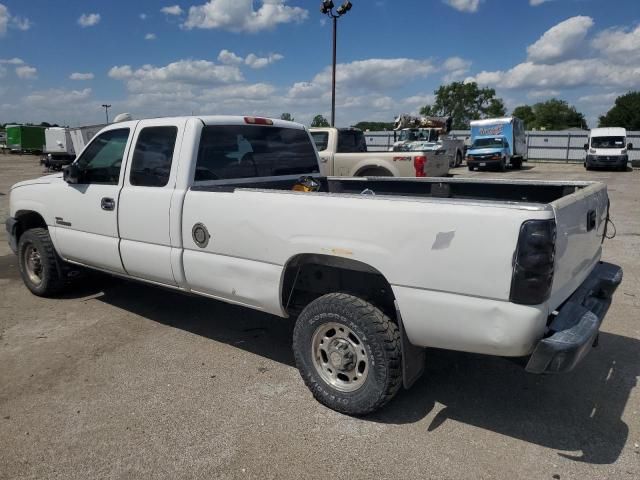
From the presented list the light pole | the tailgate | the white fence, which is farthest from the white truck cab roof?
the tailgate

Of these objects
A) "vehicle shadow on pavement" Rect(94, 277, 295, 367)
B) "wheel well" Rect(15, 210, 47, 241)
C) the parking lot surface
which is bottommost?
the parking lot surface

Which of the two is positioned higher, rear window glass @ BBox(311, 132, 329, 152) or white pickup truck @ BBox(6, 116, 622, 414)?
rear window glass @ BBox(311, 132, 329, 152)

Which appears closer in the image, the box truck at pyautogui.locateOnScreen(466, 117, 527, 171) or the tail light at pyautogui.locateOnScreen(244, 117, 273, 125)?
the tail light at pyautogui.locateOnScreen(244, 117, 273, 125)

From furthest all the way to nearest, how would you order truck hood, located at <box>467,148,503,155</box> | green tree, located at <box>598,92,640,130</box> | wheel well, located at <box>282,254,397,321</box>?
green tree, located at <box>598,92,640,130</box>, truck hood, located at <box>467,148,503,155</box>, wheel well, located at <box>282,254,397,321</box>

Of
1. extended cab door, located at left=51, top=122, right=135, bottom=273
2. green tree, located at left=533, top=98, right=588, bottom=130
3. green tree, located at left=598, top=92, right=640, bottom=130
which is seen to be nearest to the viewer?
extended cab door, located at left=51, top=122, right=135, bottom=273

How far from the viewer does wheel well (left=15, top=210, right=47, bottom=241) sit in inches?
220

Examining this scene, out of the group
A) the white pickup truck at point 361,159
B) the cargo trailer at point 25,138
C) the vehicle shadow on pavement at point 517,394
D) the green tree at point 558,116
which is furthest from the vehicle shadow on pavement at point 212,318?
the green tree at point 558,116

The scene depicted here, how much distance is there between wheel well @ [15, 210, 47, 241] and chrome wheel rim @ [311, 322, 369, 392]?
390cm

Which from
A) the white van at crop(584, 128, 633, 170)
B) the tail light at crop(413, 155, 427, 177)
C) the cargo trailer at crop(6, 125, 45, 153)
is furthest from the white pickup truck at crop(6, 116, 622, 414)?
the cargo trailer at crop(6, 125, 45, 153)

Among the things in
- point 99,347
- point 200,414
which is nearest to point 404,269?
point 200,414

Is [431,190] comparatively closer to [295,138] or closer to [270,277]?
[295,138]

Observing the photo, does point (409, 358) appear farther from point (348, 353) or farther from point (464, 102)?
point (464, 102)

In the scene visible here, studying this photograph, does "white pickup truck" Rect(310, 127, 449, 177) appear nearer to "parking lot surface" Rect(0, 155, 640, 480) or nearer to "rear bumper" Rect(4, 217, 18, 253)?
"rear bumper" Rect(4, 217, 18, 253)

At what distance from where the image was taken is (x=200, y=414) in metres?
3.29
